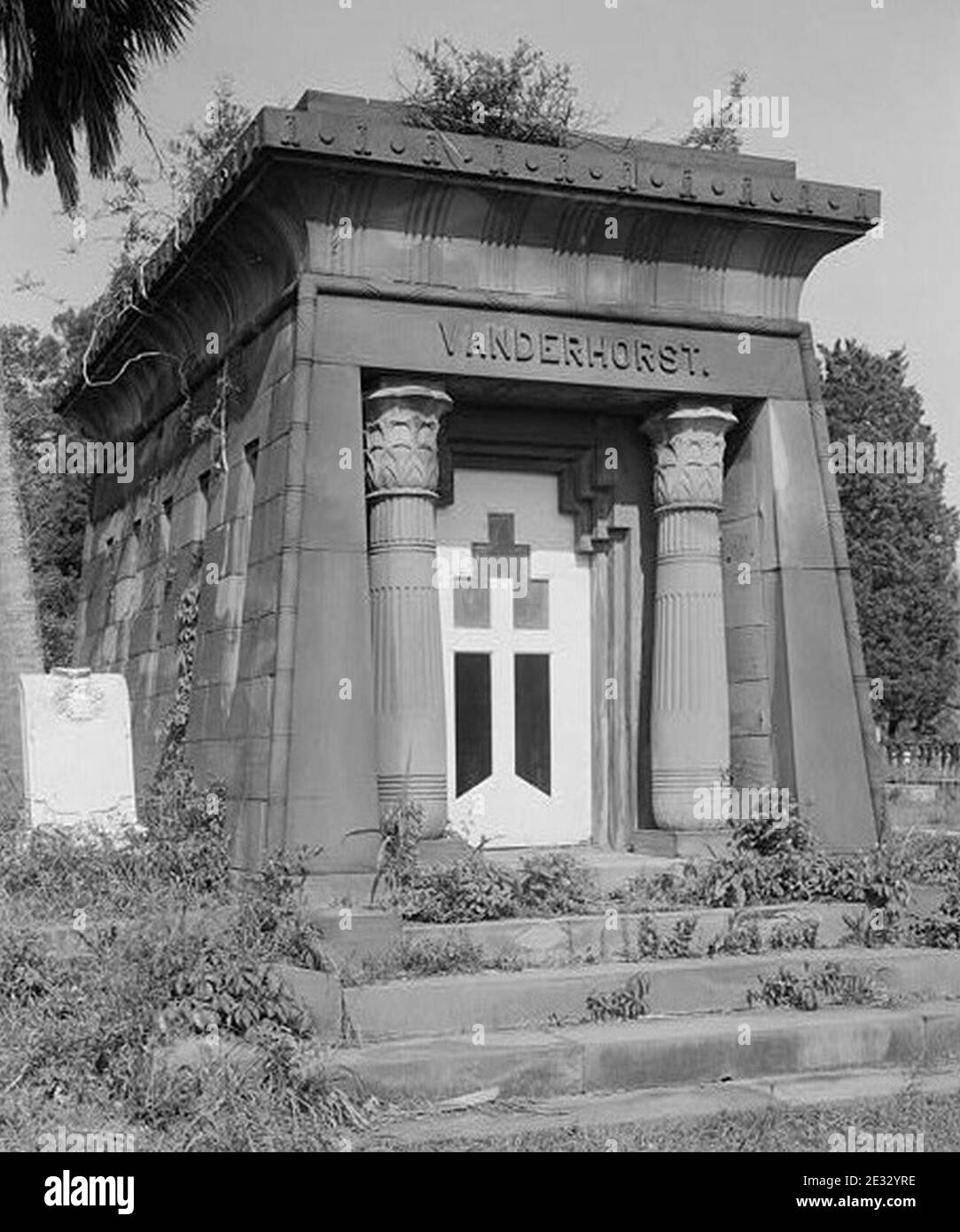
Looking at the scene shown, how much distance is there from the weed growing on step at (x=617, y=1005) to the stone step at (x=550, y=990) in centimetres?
4

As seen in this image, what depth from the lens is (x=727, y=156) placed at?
37.9 ft

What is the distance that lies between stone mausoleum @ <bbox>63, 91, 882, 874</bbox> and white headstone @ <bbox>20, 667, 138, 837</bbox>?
1.92 ft

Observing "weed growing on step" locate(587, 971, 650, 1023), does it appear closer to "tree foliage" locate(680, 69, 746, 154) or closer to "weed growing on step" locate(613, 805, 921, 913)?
"weed growing on step" locate(613, 805, 921, 913)

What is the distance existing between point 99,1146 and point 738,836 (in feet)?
18.7

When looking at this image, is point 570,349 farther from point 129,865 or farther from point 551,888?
point 129,865

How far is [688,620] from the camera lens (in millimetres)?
11062

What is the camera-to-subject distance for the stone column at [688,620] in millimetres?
10992

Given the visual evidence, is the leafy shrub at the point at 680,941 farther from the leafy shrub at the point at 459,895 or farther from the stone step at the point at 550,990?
the leafy shrub at the point at 459,895

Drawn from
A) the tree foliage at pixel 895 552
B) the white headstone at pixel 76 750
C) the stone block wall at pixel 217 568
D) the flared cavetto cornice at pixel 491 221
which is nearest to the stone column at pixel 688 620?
the flared cavetto cornice at pixel 491 221

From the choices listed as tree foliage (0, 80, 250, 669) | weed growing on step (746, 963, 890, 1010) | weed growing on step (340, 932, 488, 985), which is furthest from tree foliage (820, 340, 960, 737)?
weed growing on step (340, 932, 488, 985)

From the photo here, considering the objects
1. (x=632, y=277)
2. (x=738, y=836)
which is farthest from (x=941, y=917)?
(x=632, y=277)

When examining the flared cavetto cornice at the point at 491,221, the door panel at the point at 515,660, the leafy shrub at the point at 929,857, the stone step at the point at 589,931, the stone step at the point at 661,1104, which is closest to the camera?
the stone step at the point at 661,1104

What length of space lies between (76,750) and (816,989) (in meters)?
5.46

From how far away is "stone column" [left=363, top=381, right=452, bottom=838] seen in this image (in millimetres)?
10055
